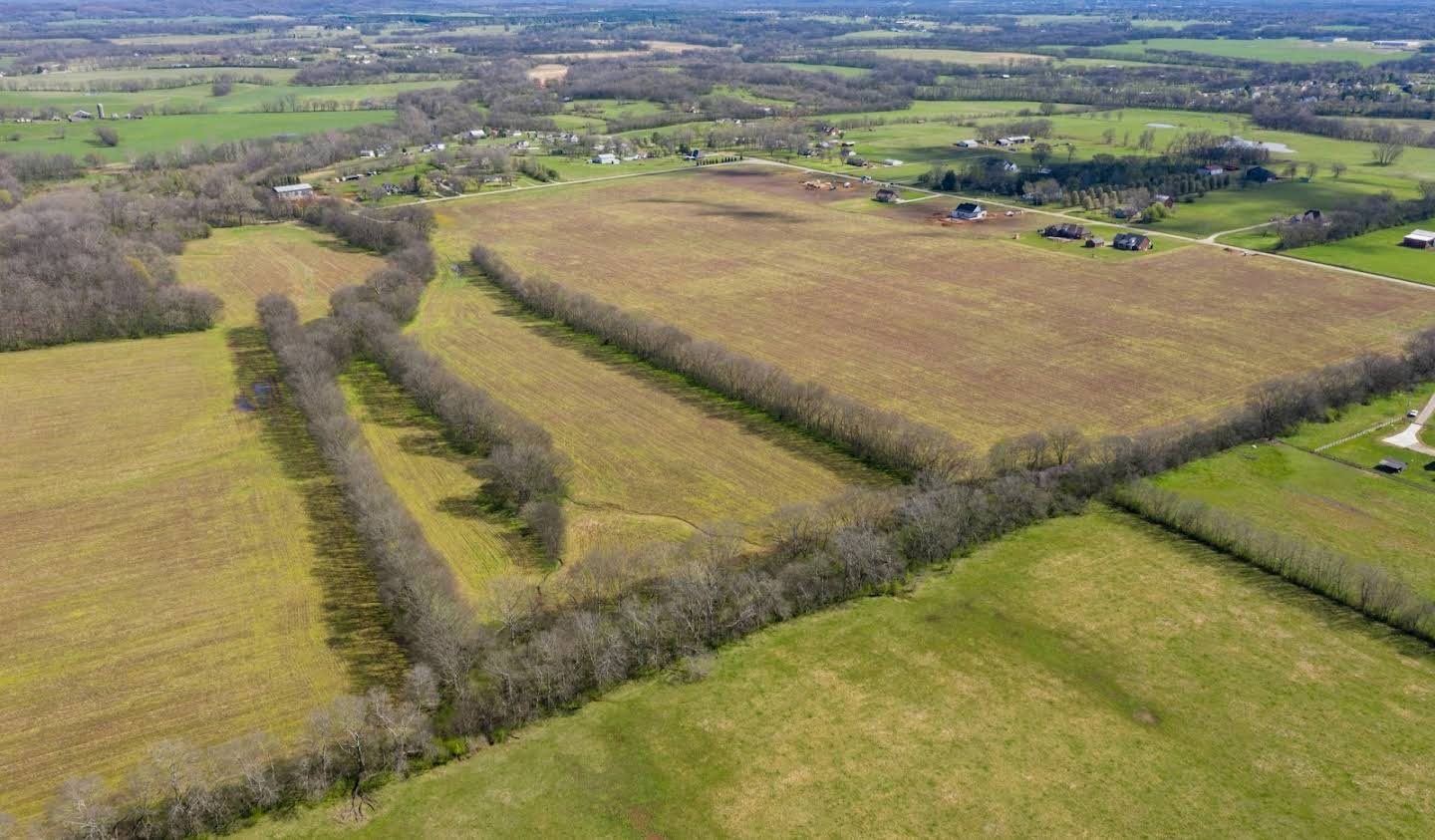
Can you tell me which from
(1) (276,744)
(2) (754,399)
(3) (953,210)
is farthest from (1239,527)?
(3) (953,210)

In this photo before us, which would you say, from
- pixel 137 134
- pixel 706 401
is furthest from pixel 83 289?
pixel 137 134

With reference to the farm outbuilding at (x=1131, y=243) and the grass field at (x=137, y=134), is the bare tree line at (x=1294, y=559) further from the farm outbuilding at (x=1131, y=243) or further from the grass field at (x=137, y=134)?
the grass field at (x=137, y=134)

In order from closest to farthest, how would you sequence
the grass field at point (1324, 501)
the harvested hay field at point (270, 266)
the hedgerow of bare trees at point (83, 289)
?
the grass field at point (1324, 501)
the hedgerow of bare trees at point (83, 289)
the harvested hay field at point (270, 266)

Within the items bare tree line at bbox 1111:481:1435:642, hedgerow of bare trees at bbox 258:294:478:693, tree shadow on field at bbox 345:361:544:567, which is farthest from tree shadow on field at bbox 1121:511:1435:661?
hedgerow of bare trees at bbox 258:294:478:693

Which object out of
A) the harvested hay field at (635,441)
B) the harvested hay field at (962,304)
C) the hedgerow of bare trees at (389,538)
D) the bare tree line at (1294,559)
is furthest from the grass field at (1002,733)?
the harvested hay field at (962,304)

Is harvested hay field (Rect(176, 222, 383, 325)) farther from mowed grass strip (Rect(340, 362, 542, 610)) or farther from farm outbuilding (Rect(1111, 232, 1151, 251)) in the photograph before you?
farm outbuilding (Rect(1111, 232, 1151, 251))

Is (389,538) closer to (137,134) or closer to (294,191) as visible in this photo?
(294,191)

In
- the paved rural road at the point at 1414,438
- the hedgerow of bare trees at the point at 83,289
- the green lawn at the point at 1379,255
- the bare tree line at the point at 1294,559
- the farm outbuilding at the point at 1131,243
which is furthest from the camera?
the farm outbuilding at the point at 1131,243
